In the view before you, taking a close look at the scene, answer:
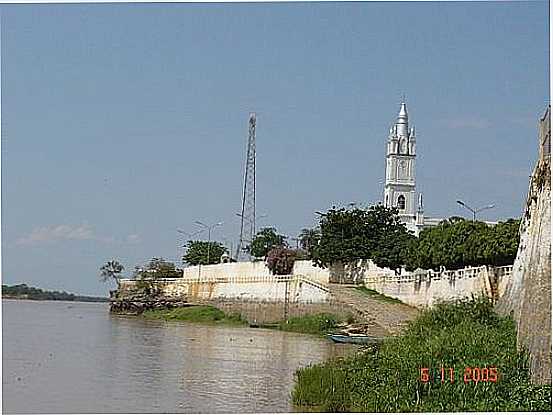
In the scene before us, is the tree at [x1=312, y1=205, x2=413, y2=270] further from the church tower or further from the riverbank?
the church tower

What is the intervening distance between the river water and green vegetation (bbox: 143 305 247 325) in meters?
6.62

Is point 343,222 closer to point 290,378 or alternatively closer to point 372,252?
point 372,252

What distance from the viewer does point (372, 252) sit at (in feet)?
96.3

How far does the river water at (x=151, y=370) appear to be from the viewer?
34.3ft

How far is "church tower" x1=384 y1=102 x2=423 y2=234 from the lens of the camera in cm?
4578

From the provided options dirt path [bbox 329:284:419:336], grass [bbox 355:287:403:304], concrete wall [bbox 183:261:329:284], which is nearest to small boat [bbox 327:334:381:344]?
dirt path [bbox 329:284:419:336]

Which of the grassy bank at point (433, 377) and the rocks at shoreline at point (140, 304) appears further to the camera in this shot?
the rocks at shoreline at point (140, 304)

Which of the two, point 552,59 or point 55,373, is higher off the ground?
point 552,59

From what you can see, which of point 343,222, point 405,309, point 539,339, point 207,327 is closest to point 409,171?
point 343,222

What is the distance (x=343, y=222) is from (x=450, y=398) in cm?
2269

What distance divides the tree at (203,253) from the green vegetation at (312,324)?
13572 mm
